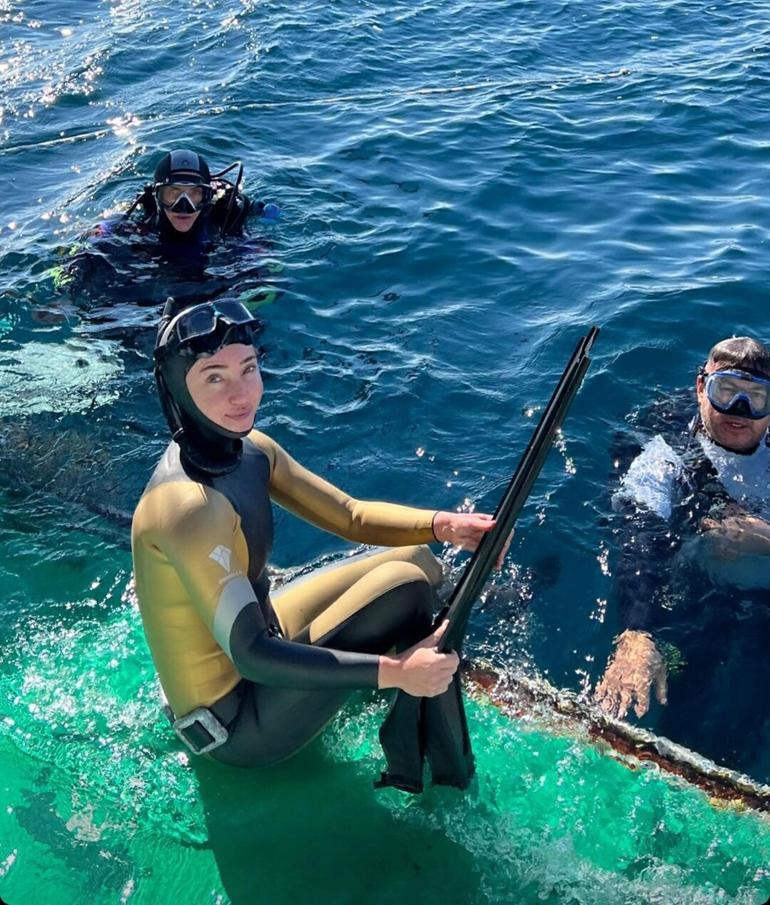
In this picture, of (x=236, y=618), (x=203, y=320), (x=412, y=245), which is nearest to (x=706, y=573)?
(x=236, y=618)

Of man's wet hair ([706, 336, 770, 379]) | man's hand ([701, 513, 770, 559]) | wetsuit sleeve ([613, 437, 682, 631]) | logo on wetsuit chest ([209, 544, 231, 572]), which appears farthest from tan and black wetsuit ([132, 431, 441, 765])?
man's wet hair ([706, 336, 770, 379])

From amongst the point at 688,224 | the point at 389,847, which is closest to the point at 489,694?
the point at 389,847

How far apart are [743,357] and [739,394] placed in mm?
193

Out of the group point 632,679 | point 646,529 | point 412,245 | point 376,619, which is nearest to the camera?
point 376,619

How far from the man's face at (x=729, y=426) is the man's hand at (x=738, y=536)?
385 millimetres

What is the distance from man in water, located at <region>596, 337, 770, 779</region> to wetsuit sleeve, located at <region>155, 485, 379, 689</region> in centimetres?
179

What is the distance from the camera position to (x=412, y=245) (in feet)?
27.5

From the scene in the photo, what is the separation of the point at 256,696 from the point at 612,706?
1726 mm

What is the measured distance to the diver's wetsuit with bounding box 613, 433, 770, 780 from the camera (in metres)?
4.36

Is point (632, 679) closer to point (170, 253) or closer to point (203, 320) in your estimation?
point (203, 320)

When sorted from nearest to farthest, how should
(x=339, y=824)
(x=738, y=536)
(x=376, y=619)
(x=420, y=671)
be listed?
(x=420, y=671)
(x=376, y=619)
(x=339, y=824)
(x=738, y=536)

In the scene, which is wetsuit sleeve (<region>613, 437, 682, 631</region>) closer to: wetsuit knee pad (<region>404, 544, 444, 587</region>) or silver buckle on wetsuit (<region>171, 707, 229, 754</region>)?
wetsuit knee pad (<region>404, 544, 444, 587</region>)

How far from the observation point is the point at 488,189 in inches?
371

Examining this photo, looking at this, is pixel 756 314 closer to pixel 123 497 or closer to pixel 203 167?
pixel 203 167
